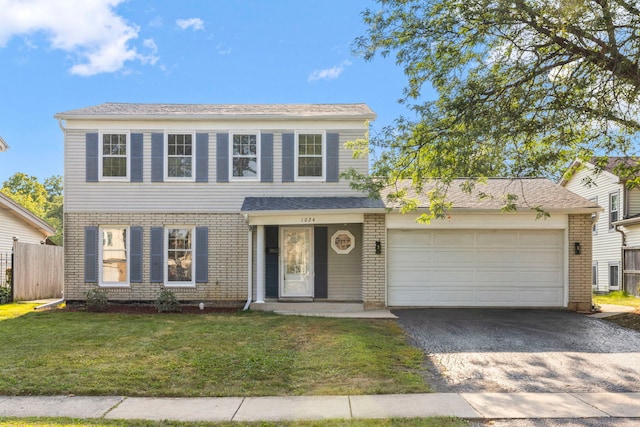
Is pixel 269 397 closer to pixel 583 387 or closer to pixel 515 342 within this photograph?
pixel 583 387

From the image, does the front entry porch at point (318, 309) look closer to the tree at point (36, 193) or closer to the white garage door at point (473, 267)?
the white garage door at point (473, 267)

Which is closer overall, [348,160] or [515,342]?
[515,342]

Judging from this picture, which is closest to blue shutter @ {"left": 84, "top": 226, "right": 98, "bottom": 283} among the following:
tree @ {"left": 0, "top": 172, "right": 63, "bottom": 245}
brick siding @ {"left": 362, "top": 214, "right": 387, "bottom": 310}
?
brick siding @ {"left": 362, "top": 214, "right": 387, "bottom": 310}

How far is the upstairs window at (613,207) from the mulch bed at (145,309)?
17312 mm

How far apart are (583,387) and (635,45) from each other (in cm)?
528

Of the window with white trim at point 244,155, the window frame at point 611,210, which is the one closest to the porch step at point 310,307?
the window with white trim at point 244,155

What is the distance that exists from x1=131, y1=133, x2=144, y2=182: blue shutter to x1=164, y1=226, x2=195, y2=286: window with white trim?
1.75m

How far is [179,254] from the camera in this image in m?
14.3

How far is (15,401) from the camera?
20.1 feet

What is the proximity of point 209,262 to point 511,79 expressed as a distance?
9.34 metres

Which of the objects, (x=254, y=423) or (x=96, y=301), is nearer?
(x=254, y=423)

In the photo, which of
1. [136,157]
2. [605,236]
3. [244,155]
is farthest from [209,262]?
[605,236]

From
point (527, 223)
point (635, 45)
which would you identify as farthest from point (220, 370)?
point (527, 223)

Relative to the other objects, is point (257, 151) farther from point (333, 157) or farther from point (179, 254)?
point (179, 254)
